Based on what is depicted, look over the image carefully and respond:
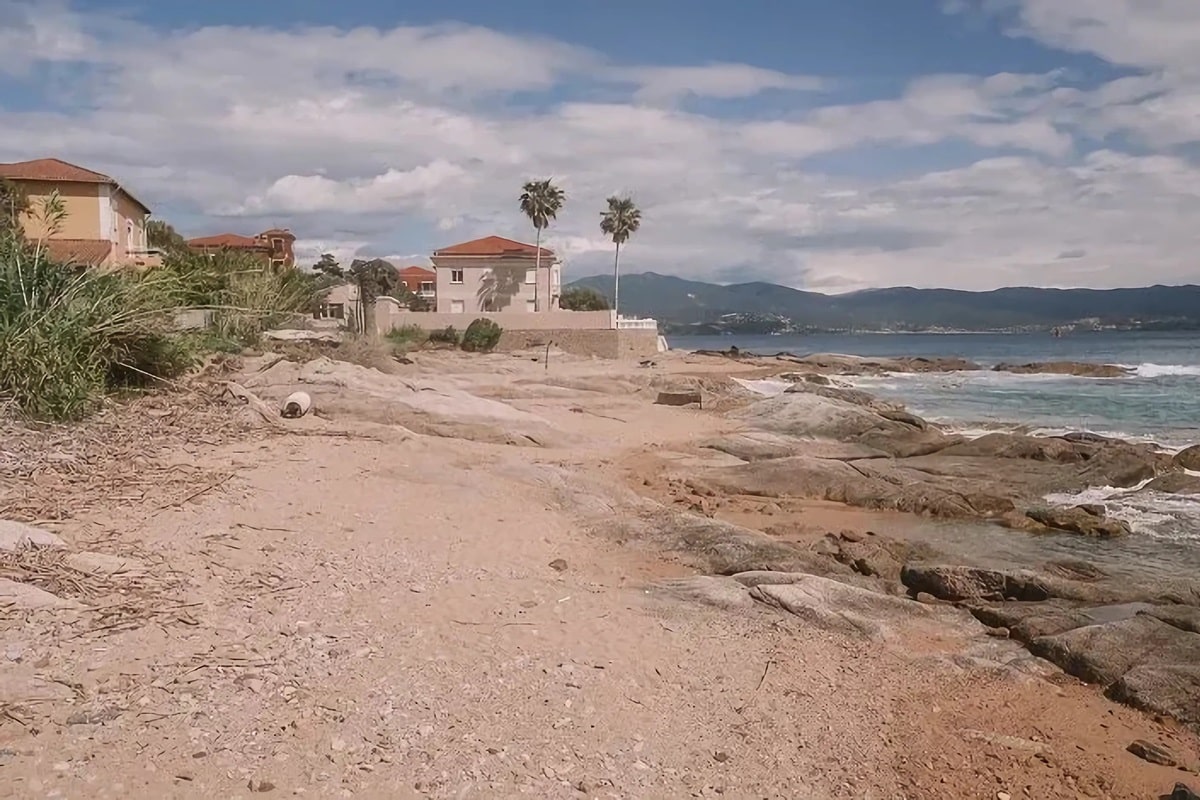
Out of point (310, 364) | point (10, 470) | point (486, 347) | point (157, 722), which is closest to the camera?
point (157, 722)

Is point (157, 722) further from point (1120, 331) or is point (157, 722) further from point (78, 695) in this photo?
point (1120, 331)

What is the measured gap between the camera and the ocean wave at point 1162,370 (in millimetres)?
60781

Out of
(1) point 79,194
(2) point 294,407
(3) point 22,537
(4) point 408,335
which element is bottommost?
(3) point 22,537

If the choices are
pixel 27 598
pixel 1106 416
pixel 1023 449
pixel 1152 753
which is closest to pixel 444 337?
pixel 1106 416

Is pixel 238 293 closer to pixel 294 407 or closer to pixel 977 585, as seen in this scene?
pixel 294 407

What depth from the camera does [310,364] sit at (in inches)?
887

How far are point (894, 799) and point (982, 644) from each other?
3673mm

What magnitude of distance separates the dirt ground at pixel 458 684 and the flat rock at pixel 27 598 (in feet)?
0.28

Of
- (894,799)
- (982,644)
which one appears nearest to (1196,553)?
(982,644)

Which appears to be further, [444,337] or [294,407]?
[444,337]

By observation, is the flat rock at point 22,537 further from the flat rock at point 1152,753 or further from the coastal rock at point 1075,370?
the coastal rock at point 1075,370

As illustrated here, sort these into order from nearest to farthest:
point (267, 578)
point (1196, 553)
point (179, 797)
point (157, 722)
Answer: point (179, 797) < point (157, 722) < point (267, 578) < point (1196, 553)

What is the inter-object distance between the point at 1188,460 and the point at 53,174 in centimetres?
3784

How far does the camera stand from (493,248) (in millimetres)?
63531
